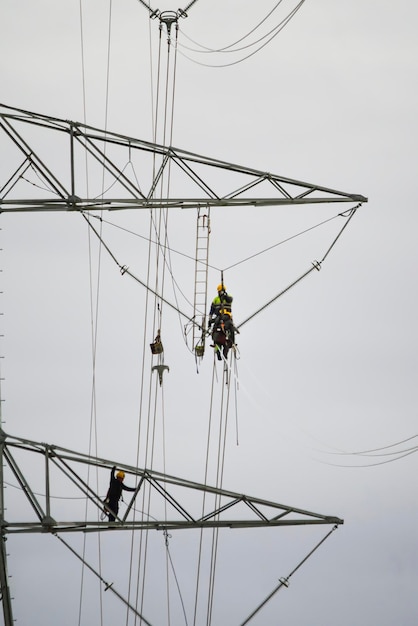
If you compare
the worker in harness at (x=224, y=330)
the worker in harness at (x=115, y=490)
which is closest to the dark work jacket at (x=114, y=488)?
the worker in harness at (x=115, y=490)

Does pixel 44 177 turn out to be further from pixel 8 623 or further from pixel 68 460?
pixel 8 623

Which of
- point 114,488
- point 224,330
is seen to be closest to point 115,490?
point 114,488

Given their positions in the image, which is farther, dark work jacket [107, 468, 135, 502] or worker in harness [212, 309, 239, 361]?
worker in harness [212, 309, 239, 361]

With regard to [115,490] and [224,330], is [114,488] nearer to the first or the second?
[115,490]

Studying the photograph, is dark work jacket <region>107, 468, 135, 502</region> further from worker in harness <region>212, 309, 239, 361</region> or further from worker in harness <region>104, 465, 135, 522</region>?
worker in harness <region>212, 309, 239, 361</region>

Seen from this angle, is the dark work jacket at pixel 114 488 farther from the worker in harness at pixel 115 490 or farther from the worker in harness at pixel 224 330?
the worker in harness at pixel 224 330

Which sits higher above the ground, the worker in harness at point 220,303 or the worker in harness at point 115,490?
the worker in harness at point 220,303

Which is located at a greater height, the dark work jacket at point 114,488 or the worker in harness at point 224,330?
the worker in harness at point 224,330

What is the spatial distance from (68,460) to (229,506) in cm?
343

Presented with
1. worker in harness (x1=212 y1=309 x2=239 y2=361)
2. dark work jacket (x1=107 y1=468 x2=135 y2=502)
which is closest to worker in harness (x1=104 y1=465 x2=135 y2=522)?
dark work jacket (x1=107 y1=468 x2=135 y2=502)

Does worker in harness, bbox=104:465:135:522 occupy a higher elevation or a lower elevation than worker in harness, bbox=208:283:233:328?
lower

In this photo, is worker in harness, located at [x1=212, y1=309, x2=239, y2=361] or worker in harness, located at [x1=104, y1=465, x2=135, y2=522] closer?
worker in harness, located at [x1=104, y1=465, x2=135, y2=522]

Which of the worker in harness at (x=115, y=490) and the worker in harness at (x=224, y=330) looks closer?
the worker in harness at (x=115, y=490)

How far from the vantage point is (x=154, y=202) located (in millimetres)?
54625
